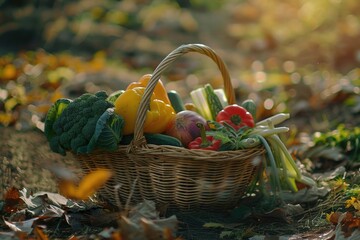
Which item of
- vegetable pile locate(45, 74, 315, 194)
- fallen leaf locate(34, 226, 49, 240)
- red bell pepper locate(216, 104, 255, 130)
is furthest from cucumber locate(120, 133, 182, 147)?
fallen leaf locate(34, 226, 49, 240)

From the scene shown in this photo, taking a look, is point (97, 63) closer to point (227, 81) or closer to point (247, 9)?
point (227, 81)

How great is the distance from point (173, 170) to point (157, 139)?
0.69ft

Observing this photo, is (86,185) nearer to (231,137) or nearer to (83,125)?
(83,125)

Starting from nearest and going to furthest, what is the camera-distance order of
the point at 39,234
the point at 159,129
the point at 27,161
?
the point at 39,234 < the point at 159,129 < the point at 27,161

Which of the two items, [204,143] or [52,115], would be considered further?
[52,115]

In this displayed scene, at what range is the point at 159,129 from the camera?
325cm

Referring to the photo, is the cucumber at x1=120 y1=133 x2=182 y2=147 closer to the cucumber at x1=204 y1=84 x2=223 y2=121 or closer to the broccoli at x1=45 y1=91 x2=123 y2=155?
the broccoli at x1=45 y1=91 x2=123 y2=155

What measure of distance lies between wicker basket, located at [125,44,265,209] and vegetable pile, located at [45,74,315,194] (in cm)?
7

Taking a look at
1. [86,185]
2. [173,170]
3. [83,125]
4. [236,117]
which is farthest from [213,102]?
[86,185]

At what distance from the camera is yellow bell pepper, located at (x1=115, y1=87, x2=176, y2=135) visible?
10.3 feet

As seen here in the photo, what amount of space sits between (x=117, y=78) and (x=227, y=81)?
266 centimetres

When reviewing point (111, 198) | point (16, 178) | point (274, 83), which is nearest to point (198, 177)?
point (111, 198)

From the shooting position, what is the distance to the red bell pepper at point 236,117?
3.31 meters

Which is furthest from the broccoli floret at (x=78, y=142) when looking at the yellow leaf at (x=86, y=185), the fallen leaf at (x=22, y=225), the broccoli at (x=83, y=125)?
the fallen leaf at (x=22, y=225)
